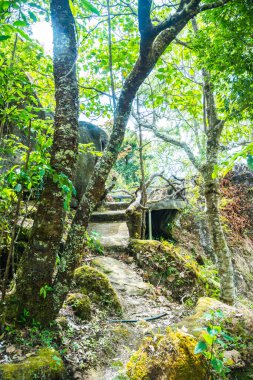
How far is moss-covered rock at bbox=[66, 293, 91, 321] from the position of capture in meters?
3.61

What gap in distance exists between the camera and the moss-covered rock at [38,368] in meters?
2.08

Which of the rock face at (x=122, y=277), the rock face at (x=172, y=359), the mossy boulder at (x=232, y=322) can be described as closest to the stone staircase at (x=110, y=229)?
the rock face at (x=122, y=277)

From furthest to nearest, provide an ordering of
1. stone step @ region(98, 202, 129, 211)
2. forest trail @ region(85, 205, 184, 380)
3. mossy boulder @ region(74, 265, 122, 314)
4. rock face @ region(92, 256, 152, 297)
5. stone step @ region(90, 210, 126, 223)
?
stone step @ region(98, 202, 129, 211) < stone step @ region(90, 210, 126, 223) < rock face @ region(92, 256, 152, 297) < mossy boulder @ region(74, 265, 122, 314) < forest trail @ region(85, 205, 184, 380)

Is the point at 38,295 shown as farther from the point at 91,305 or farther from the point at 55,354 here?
the point at 91,305

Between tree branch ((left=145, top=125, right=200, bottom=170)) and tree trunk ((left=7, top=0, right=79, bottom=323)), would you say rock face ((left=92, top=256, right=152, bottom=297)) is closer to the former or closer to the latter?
tree trunk ((left=7, top=0, right=79, bottom=323))

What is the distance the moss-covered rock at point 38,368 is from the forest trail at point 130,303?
46 centimetres

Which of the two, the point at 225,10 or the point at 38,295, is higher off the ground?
the point at 225,10

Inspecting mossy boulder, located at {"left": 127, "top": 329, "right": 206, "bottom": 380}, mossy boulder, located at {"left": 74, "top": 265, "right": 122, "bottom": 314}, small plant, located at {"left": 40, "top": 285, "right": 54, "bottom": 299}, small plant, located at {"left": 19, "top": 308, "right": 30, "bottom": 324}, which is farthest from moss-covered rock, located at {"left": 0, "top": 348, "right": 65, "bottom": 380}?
mossy boulder, located at {"left": 74, "top": 265, "right": 122, "bottom": 314}

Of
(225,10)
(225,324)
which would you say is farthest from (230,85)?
(225,324)

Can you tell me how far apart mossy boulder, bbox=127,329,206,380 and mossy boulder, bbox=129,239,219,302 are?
11.0ft

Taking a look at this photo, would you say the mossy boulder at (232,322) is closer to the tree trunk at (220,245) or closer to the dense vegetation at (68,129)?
the dense vegetation at (68,129)

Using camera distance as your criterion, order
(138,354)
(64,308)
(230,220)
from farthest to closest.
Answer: (230,220) → (64,308) → (138,354)

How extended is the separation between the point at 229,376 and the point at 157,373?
65 cm

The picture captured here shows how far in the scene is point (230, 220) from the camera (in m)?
12.7
